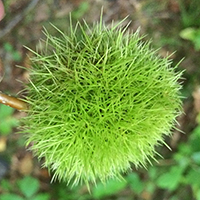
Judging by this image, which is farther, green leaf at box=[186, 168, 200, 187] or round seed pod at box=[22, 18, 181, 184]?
green leaf at box=[186, 168, 200, 187]

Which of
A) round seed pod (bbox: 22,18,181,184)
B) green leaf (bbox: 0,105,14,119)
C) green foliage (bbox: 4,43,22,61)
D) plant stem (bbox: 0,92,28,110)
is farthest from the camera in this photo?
green foliage (bbox: 4,43,22,61)

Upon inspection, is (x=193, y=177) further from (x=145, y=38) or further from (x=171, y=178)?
(x=145, y=38)

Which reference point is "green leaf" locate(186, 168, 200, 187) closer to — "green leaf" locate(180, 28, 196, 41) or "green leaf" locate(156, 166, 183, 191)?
"green leaf" locate(156, 166, 183, 191)

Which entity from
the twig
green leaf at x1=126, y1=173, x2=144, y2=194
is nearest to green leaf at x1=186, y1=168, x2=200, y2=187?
green leaf at x1=126, y1=173, x2=144, y2=194

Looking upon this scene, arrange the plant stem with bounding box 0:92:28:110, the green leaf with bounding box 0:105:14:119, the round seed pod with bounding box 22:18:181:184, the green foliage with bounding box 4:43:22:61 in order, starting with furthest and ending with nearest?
the green foliage with bounding box 4:43:22:61 → the green leaf with bounding box 0:105:14:119 → the plant stem with bounding box 0:92:28:110 → the round seed pod with bounding box 22:18:181:184

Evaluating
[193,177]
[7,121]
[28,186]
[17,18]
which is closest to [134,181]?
[193,177]

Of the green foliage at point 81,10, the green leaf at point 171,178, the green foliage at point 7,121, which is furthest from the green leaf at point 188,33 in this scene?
the green foliage at point 7,121
